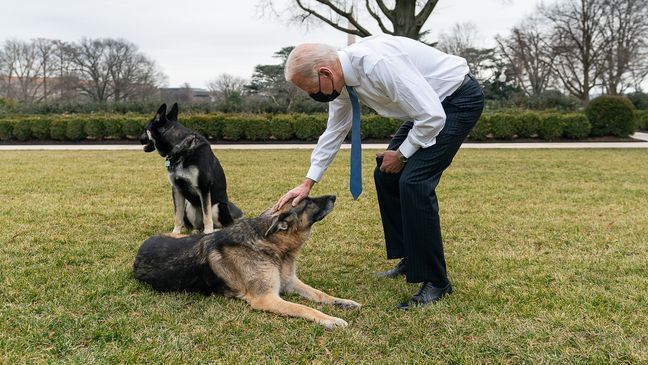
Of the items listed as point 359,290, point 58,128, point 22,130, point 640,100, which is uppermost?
point 640,100

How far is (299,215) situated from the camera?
3.32m

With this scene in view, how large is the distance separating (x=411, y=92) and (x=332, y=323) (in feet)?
4.74

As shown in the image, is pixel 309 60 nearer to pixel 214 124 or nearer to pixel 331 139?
pixel 331 139

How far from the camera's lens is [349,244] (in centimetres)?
470

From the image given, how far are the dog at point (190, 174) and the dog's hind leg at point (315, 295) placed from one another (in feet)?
5.93

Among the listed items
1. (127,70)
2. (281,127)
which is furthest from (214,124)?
(127,70)

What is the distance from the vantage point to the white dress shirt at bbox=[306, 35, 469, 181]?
2744 mm

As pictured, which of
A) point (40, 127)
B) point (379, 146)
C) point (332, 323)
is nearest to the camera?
point (332, 323)

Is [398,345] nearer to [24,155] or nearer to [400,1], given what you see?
[24,155]

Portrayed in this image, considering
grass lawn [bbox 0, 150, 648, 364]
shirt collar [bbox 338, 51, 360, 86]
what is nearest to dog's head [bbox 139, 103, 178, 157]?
grass lawn [bbox 0, 150, 648, 364]

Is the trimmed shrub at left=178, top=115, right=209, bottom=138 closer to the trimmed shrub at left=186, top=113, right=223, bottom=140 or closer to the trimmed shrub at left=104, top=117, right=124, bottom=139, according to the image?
the trimmed shrub at left=186, top=113, right=223, bottom=140

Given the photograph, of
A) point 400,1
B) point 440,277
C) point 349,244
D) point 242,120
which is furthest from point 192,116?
point 440,277

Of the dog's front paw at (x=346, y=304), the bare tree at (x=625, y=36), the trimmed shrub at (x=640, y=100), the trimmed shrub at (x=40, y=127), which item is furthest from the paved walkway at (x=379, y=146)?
the bare tree at (x=625, y=36)

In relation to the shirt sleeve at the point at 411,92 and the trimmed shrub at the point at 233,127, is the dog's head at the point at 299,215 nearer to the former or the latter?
the shirt sleeve at the point at 411,92
